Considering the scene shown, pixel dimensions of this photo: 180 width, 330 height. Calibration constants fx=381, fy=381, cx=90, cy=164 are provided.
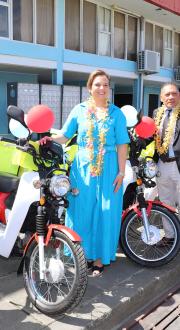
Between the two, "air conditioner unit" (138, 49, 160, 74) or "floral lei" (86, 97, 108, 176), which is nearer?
"floral lei" (86, 97, 108, 176)

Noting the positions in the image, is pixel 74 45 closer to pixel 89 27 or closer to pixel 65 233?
pixel 89 27

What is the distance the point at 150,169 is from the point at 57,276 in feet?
4.57

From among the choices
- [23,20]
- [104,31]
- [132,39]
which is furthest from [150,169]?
[132,39]

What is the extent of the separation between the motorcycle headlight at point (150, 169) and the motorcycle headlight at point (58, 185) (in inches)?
42.7

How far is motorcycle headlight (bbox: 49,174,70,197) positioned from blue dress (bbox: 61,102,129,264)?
502mm

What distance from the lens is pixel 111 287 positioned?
3.19m

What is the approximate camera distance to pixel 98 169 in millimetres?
3170

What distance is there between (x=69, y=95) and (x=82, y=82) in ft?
12.7

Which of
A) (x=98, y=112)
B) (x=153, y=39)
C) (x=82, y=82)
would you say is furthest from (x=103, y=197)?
(x=153, y=39)

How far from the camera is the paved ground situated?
2.65 meters

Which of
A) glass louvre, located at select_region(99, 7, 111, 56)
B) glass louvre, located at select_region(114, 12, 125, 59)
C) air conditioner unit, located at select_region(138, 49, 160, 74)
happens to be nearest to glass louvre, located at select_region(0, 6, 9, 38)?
glass louvre, located at select_region(99, 7, 111, 56)

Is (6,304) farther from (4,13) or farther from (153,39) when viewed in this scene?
(153,39)

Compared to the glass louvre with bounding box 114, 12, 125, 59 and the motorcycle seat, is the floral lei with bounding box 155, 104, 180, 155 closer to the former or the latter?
the motorcycle seat

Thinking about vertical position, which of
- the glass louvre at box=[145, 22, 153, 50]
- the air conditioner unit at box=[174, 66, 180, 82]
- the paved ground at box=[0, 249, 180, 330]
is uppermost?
the glass louvre at box=[145, 22, 153, 50]
